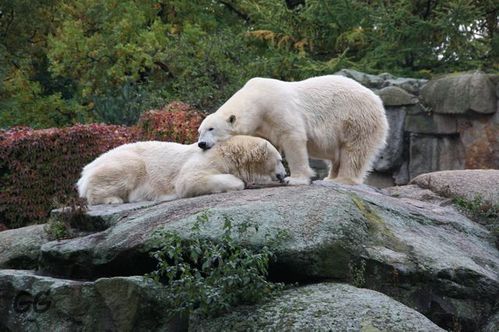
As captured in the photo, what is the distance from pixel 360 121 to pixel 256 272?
3.30 meters

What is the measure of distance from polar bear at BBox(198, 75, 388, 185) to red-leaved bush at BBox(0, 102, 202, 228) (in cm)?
369

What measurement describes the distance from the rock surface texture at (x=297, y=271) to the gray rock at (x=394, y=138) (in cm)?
706

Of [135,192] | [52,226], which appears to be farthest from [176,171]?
[52,226]

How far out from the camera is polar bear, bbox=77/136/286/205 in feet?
28.0

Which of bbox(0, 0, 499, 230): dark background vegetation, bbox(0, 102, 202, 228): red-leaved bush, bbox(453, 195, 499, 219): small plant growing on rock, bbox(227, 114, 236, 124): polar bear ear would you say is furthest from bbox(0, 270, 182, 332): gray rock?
bbox(0, 102, 202, 228): red-leaved bush

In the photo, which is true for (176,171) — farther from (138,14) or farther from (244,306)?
(138,14)

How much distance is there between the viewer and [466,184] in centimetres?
988

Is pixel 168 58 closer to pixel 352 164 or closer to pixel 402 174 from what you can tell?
pixel 402 174

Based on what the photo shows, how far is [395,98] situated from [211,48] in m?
4.04

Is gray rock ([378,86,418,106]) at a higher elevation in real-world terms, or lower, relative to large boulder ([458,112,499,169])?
higher

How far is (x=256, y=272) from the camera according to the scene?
659 cm

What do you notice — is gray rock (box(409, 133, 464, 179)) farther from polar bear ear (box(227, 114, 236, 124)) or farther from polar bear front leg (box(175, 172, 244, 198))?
polar bear front leg (box(175, 172, 244, 198))

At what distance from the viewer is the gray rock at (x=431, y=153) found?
1527cm

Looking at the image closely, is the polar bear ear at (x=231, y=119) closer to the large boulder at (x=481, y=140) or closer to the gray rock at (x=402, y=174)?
the large boulder at (x=481, y=140)
